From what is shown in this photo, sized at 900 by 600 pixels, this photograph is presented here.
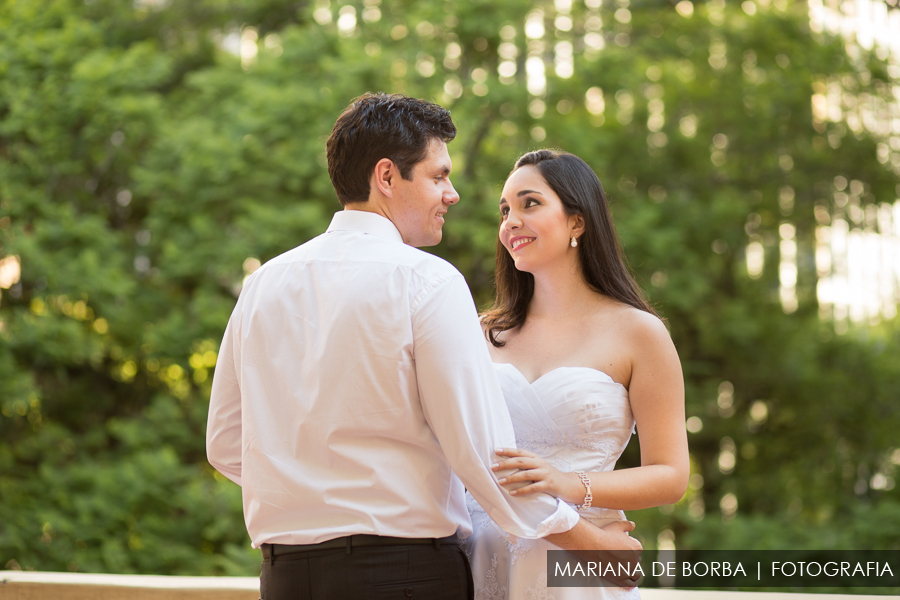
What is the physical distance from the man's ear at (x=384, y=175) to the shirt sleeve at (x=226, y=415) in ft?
1.45

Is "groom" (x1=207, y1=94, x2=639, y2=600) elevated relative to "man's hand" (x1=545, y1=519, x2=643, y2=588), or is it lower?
elevated

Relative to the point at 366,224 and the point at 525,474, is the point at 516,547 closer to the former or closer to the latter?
the point at 525,474

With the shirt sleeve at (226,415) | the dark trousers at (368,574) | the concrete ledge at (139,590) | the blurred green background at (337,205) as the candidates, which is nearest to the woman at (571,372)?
the dark trousers at (368,574)

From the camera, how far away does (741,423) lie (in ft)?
27.5

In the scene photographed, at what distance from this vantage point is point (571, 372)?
6.66ft

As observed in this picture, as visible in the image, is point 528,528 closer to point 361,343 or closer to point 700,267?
point 361,343

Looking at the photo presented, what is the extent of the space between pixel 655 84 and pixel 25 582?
6.54m

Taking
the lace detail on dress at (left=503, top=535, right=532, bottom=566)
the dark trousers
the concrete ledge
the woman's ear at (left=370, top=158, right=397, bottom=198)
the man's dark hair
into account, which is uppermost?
the man's dark hair

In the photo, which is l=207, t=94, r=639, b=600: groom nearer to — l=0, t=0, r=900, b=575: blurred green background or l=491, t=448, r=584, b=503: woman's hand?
l=491, t=448, r=584, b=503: woman's hand

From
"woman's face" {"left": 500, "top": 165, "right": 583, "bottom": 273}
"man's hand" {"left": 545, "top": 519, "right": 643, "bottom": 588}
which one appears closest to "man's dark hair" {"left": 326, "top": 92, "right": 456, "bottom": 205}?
"woman's face" {"left": 500, "top": 165, "right": 583, "bottom": 273}

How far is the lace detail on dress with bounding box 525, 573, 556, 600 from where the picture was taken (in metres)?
1.89

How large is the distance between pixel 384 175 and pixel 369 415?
1.65ft

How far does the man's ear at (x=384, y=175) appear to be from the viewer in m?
1.68

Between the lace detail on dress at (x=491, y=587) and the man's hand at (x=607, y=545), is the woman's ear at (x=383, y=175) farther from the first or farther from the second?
the lace detail on dress at (x=491, y=587)
